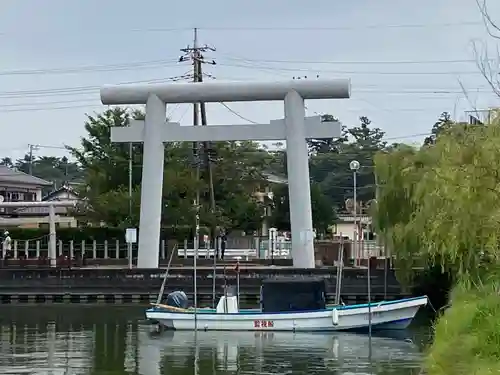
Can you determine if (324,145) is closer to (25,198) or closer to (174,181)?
(25,198)

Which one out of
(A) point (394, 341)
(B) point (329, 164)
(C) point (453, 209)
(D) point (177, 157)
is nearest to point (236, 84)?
(A) point (394, 341)

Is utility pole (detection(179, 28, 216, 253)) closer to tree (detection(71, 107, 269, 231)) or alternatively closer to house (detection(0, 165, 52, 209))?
tree (detection(71, 107, 269, 231))

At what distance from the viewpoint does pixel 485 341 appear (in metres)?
10.8

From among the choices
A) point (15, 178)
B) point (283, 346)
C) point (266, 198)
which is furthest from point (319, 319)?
point (15, 178)

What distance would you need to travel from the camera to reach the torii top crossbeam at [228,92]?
35688 millimetres

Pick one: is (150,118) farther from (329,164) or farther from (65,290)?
(329,164)

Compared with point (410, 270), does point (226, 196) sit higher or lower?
higher

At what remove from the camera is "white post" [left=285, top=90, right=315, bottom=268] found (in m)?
36.2

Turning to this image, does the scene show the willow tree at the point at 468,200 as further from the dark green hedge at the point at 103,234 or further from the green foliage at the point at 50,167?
the green foliage at the point at 50,167

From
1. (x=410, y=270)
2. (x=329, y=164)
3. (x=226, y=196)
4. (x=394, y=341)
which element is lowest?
(x=394, y=341)

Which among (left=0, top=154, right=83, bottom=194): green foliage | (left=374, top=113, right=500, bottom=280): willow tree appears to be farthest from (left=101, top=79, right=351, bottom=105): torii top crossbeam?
(left=0, top=154, right=83, bottom=194): green foliage

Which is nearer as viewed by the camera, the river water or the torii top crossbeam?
the river water

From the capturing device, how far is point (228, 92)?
35.9 m

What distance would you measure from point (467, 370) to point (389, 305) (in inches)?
763
